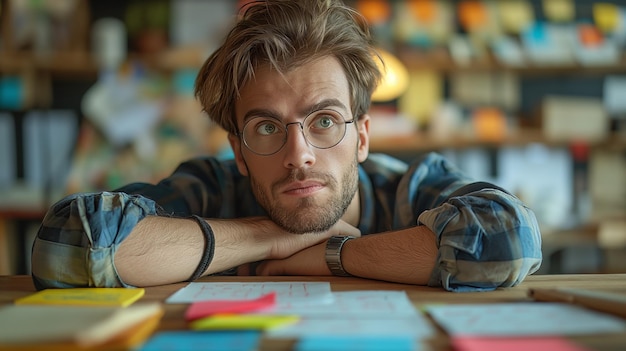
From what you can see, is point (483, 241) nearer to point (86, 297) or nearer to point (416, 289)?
point (416, 289)

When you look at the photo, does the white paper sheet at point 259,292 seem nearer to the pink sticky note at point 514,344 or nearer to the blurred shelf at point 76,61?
the pink sticky note at point 514,344

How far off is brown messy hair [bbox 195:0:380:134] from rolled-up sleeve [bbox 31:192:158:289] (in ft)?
1.43

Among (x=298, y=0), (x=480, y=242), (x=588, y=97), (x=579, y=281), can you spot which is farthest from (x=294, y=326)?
(x=588, y=97)

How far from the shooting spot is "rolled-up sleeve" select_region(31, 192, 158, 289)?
0.94 metres

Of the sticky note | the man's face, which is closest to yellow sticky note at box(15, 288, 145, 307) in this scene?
the man's face

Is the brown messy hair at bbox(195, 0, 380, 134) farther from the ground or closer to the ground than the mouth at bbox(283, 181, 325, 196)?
farther from the ground

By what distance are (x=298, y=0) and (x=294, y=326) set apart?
0.91 m

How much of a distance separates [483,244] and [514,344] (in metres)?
0.35

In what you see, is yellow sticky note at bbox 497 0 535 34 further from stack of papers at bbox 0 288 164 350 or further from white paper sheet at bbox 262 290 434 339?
stack of papers at bbox 0 288 164 350

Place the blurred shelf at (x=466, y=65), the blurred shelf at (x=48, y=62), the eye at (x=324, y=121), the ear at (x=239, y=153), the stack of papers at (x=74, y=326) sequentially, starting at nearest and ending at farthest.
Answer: the stack of papers at (x=74, y=326) < the eye at (x=324, y=121) < the ear at (x=239, y=153) < the blurred shelf at (x=48, y=62) < the blurred shelf at (x=466, y=65)

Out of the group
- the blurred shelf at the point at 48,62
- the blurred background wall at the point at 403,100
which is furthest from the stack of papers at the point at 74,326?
the blurred shelf at the point at 48,62

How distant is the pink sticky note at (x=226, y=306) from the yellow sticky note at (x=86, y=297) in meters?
0.12

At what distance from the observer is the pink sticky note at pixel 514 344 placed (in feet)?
1.93

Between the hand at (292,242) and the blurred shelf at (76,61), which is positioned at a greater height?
the blurred shelf at (76,61)
